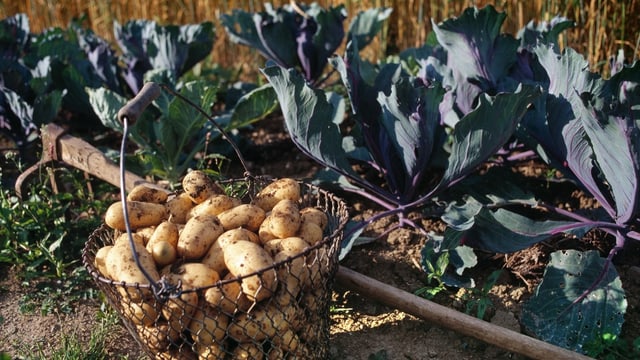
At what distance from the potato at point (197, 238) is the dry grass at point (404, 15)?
8.67 ft

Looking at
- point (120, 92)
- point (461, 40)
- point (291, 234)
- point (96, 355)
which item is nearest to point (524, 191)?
point (461, 40)

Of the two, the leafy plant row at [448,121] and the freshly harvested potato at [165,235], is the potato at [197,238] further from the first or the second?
the leafy plant row at [448,121]

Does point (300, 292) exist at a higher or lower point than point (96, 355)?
higher

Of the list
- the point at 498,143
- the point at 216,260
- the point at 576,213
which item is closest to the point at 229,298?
the point at 216,260

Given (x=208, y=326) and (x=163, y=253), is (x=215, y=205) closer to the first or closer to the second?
(x=163, y=253)

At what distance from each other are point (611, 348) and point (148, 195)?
1.68m

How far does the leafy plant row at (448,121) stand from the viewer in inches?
92.0

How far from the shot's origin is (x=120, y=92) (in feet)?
13.8

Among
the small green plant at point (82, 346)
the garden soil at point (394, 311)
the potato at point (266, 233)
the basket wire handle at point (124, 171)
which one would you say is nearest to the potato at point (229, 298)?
the basket wire handle at point (124, 171)

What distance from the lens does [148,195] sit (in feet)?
7.61

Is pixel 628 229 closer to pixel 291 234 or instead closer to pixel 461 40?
pixel 461 40

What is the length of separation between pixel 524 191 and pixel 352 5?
10.1 ft

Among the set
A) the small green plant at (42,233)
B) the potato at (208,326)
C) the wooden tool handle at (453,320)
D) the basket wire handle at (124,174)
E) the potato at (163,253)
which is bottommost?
the small green plant at (42,233)

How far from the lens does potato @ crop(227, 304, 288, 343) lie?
1.85 m
